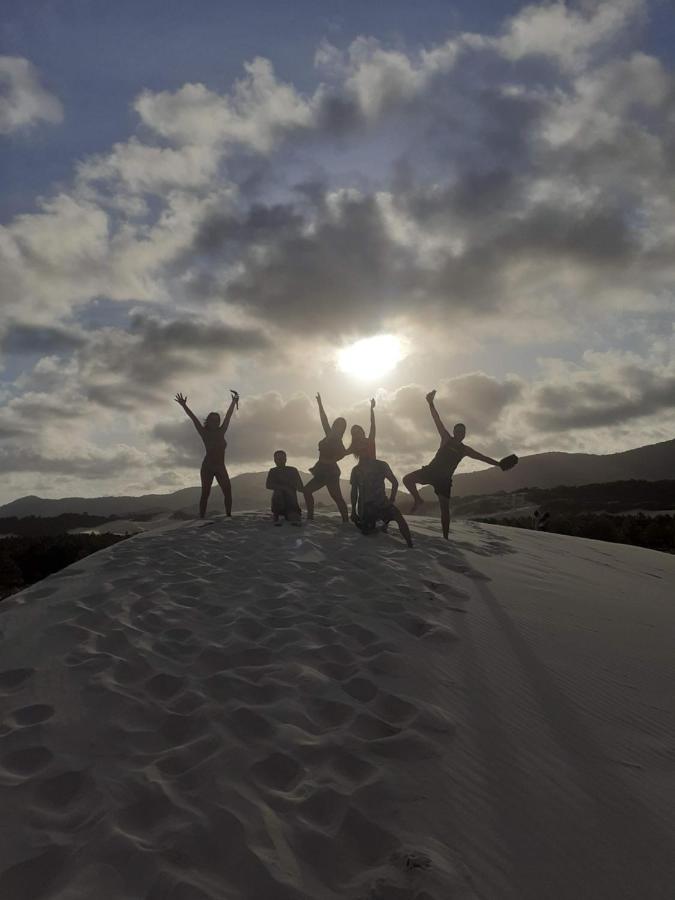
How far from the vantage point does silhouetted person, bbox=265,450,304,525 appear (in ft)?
32.3

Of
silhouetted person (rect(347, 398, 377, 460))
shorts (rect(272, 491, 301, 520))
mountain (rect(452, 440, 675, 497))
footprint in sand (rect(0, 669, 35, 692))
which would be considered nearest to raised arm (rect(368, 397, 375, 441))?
silhouetted person (rect(347, 398, 377, 460))

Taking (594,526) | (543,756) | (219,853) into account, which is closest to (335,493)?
(543,756)

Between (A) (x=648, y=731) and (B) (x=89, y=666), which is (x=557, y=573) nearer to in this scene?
(A) (x=648, y=731)

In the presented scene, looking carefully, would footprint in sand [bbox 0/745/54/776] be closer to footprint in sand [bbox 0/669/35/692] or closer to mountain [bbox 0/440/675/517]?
footprint in sand [bbox 0/669/35/692]

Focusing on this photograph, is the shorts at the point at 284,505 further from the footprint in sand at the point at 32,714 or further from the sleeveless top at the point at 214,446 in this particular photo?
the footprint in sand at the point at 32,714

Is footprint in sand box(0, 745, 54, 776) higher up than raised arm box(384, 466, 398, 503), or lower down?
lower down

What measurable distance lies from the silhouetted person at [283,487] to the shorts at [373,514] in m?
1.36

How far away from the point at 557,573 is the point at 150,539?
17.7 feet

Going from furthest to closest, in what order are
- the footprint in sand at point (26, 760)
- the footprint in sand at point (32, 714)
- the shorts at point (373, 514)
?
the shorts at point (373, 514), the footprint in sand at point (32, 714), the footprint in sand at point (26, 760)

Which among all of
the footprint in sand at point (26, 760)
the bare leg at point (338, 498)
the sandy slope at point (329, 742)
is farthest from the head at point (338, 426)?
the footprint in sand at point (26, 760)

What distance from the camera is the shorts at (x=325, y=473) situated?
31.9ft

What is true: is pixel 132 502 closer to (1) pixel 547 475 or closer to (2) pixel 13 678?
(1) pixel 547 475

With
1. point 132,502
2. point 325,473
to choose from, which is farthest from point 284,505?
point 132,502

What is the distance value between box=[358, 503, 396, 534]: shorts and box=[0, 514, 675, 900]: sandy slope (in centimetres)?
239
